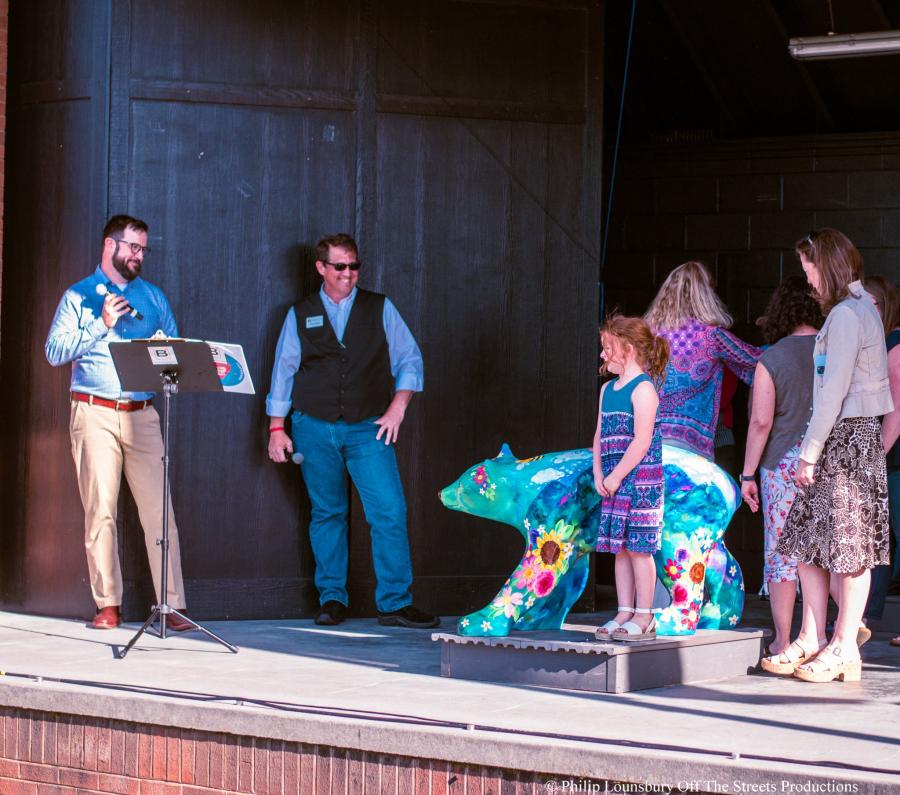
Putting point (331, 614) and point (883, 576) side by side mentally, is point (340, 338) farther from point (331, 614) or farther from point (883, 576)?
point (883, 576)

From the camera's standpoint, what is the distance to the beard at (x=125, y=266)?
643 centimetres

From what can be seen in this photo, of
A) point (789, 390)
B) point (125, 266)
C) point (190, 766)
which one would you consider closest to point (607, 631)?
point (789, 390)

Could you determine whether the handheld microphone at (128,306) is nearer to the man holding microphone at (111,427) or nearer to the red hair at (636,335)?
the man holding microphone at (111,427)

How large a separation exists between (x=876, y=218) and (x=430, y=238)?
3.88 metres

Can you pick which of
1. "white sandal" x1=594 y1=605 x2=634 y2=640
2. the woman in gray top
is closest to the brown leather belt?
"white sandal" x1=594 y1=605 x2=634 y2=640

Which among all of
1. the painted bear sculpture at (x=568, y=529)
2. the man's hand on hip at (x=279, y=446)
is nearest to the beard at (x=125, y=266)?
the man's hand on hip at (x=279, y=446)

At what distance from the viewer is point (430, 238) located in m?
7.16

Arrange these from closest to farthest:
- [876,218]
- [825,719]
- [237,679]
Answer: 1. [825,719]
2. [237,679]
3. [876,218]

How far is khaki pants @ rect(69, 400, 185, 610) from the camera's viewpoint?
6438mm

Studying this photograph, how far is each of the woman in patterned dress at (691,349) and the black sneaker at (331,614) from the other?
1802mm

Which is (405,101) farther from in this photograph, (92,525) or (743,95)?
(743,95)

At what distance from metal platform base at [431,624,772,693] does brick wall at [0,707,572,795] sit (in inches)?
39.4

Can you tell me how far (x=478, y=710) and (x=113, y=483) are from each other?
263cm

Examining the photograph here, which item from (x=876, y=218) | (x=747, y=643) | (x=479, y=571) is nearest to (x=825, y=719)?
(x=747, y=643)
